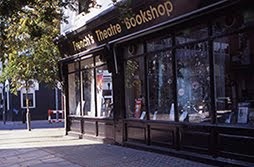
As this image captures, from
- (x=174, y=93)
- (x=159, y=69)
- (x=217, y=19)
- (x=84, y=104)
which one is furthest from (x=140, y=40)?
(x=84, y=104)

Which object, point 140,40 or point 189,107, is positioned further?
point 140,40

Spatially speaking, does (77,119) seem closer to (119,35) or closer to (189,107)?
(119,35)

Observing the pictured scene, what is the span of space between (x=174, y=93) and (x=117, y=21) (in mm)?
3182

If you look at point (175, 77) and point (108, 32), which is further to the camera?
point (108, 32)

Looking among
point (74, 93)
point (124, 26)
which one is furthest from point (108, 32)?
point (74, 93)

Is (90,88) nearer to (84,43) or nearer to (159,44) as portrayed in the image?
(84,43)

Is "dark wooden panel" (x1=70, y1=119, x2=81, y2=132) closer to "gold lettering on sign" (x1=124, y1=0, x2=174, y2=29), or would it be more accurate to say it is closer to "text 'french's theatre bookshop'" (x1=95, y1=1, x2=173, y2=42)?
"text 'french's theatre bookshop'" (x1=95, y1=1, x2=173, y2=42)

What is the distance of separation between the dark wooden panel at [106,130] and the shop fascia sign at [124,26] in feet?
8.57

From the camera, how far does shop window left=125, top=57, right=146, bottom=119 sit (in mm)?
12484

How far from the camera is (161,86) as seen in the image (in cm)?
1167

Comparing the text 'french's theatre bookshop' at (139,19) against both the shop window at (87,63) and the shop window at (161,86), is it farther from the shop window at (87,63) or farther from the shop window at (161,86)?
the shop window at (87,63)

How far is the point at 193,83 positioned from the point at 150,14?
214 cm

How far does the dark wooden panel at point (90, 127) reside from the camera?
50.0 feet

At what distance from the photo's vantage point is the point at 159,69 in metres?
11.7
